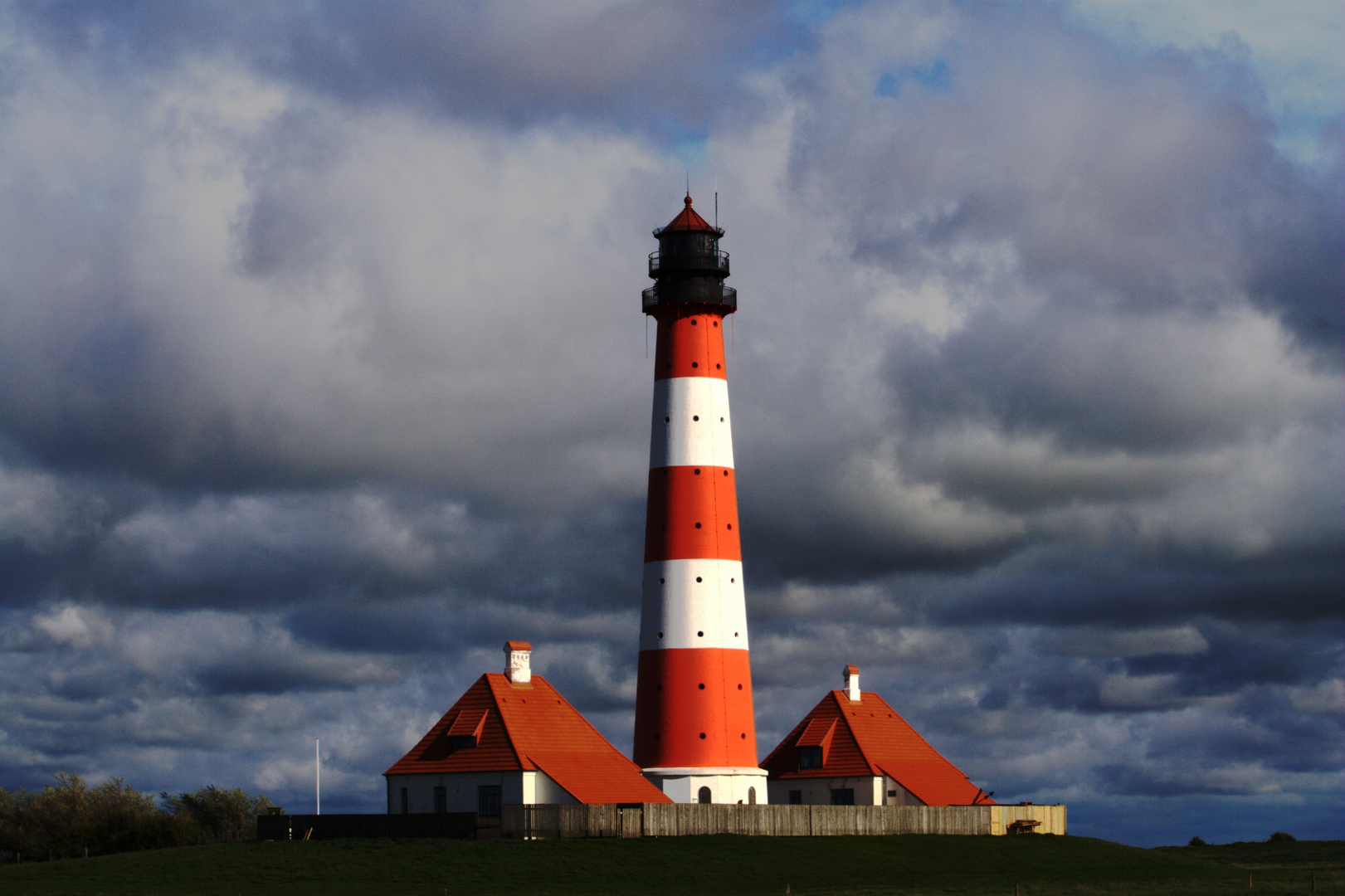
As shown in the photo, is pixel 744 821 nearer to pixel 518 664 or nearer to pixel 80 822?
pixel 518 664

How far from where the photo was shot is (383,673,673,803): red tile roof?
58094 mm

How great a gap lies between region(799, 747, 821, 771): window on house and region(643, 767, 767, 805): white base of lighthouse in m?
12.6

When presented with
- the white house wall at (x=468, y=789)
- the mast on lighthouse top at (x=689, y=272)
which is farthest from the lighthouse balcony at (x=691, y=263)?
the white house wall at (x=468, y=789)

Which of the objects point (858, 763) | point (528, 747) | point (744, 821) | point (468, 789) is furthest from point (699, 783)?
point (858, 763)

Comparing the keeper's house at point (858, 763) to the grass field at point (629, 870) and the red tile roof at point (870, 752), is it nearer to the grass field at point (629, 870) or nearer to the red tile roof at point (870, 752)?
the red tile roof at point (870, 752)

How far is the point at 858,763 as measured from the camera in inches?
2783

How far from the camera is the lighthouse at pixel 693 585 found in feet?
194

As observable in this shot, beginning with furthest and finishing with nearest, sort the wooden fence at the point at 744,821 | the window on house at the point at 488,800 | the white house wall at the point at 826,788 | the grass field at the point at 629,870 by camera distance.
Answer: the white house wall at the point at 826,788
the window on house at the point at 488,800
the wooden fence at the point at 744,821
the grass field at the point at 629,870

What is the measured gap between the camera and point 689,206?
6450cm

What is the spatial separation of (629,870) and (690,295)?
71.8 ft

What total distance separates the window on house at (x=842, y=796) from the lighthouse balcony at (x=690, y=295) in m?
22.6

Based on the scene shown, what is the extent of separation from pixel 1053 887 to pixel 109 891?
29193 millimetres

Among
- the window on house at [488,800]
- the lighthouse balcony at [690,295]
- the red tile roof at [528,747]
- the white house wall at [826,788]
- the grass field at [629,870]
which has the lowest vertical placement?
the grass field at [629,870]

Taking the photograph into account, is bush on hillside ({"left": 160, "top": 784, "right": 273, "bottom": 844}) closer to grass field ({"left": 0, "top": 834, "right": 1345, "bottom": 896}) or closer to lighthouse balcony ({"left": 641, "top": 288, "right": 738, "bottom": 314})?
grass field ({"left": 0, "top": 834, "right": 1345, "bottom": 896})
